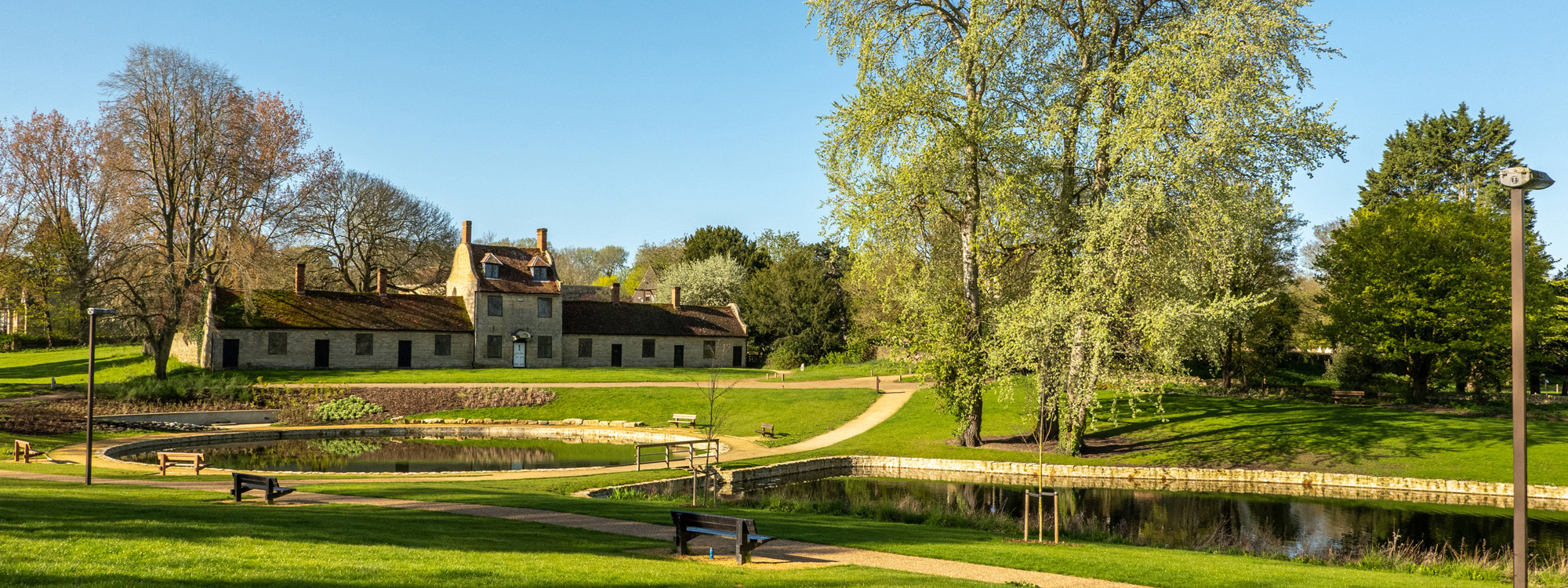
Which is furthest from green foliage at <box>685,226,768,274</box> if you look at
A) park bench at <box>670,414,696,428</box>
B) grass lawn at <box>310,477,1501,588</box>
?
grass lawn at <box>310,477,1501,588</box>

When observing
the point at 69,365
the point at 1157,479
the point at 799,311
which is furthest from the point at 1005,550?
the point at 69,365

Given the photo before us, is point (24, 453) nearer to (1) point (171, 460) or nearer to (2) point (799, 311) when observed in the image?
(1) point (171, 460)

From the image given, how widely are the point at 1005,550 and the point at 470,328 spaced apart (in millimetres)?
41074

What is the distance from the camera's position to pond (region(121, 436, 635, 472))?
24.9m

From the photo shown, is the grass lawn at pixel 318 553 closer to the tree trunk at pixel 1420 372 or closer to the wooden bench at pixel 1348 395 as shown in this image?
the wooden bench at pixel 1348 395

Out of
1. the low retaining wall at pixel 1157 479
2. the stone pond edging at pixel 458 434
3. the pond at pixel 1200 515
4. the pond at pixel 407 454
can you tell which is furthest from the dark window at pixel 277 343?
the pond at pixel 1200 515

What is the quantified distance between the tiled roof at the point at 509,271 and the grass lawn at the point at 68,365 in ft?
47.4

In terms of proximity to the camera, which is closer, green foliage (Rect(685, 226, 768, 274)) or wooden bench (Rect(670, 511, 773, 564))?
wooden bench (Rect(670, 511, 773, 564))

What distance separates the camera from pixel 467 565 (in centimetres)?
990

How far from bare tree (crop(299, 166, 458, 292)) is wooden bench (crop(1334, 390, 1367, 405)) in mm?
52227

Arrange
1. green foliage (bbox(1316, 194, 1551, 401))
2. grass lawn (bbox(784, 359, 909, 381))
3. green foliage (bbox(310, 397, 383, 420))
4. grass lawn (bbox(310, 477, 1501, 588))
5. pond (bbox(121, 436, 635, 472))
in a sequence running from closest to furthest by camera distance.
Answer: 1. grass lawn (bbox(310, 477, 1501, 588))
2. pond (bbox(121, 436, 635, 472))
3. green foliage (bbox(310, 397, 383, 420))
4. green foliage (bbox(1316, 194, 1551, 401))
5. grass lawn (bbox(784, 359, 909, 381))

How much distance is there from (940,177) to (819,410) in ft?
40.0

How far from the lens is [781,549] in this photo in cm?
1291

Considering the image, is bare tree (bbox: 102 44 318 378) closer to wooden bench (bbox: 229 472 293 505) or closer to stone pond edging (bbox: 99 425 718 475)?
stone pond edging (bbox: 99 425 718 475)
